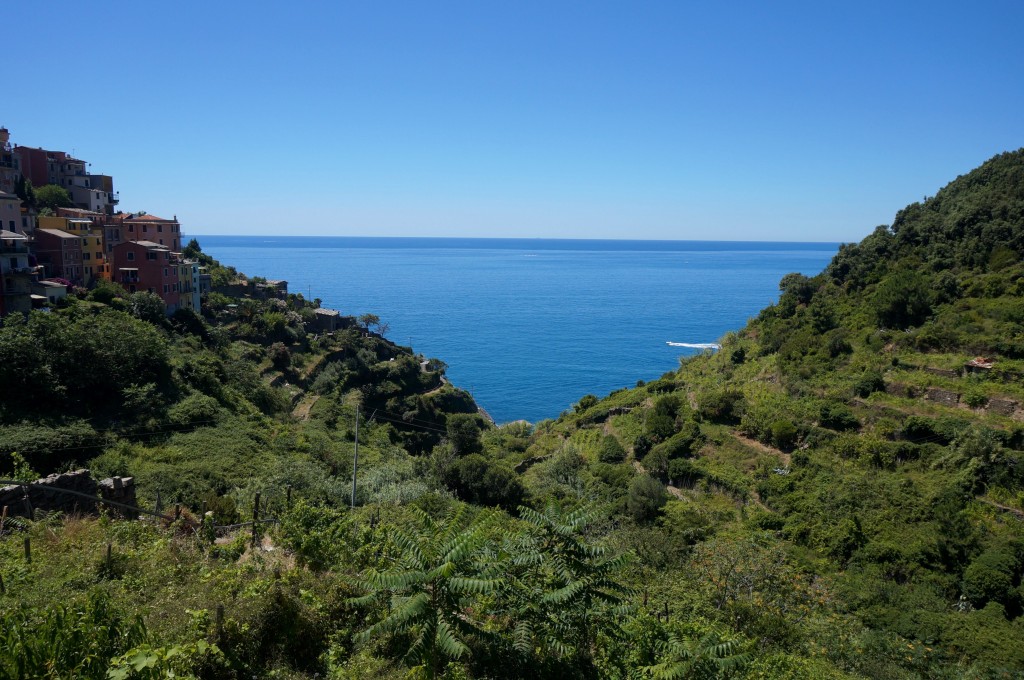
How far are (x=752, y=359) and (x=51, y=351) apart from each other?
146ft

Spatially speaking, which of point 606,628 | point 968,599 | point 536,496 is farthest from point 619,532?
point 606,628

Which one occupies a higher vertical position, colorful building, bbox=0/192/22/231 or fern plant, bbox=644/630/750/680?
colorful building, bbox=0/192/22/231

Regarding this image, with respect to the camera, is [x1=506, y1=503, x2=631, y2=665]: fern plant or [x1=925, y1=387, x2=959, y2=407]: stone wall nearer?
[x1=506, y1=503, x2=631, y2=665]: fern plant

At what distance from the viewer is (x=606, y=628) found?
8930mm

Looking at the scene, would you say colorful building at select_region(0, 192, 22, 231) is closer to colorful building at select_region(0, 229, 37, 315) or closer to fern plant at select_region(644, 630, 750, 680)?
colorful building at select_region(0, 229, 37, 315)

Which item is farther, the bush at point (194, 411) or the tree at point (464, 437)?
the tree at point (464, 437)

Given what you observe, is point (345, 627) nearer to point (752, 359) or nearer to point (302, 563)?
point (302, 563)

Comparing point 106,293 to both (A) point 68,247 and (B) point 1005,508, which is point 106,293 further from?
(B) point 1005,508

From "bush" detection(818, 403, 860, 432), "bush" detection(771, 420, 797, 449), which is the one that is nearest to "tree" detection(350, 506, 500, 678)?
"bush" detection(771, 420, 797, 449)

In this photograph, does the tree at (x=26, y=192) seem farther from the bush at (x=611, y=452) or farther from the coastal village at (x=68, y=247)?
the bush at (x=611, y=452)

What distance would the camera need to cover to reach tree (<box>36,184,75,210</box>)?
57.3 m

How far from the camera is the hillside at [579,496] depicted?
8008 mm

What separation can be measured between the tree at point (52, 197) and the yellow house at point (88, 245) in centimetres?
865

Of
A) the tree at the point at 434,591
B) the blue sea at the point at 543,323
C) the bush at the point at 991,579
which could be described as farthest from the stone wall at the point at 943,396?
the blue sea at the point at 543,323
